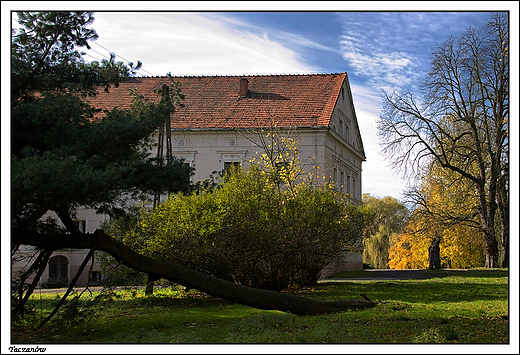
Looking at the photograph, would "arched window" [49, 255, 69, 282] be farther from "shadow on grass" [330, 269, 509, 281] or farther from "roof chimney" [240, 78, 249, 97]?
"shadow on grass" [330, 269, 509, 281]

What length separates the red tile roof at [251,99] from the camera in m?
32.6

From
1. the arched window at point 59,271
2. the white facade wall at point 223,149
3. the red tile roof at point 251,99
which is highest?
the red tile roof at point 251,99

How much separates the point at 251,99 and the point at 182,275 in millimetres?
23636

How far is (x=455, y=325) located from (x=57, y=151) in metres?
7.89

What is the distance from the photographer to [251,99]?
113 feet

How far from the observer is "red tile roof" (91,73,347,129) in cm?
3256

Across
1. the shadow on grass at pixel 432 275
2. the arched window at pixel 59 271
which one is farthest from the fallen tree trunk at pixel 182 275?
the arched window at pixel 59 271

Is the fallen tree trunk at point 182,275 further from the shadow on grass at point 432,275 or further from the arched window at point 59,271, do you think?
the arched window at point 59,271

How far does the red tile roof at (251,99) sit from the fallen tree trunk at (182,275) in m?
18.8

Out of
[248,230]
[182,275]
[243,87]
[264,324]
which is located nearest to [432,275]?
[248,230]

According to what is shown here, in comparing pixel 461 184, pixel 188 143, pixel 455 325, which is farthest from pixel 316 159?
pixel 455 325

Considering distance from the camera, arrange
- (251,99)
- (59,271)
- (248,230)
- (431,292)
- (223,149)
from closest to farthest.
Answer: (248,230) → (431,292) → (59,271) → (223,149) → (251,99)

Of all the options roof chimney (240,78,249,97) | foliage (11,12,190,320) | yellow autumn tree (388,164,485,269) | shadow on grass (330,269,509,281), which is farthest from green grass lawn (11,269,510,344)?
roof chimney (240,78,249,97)

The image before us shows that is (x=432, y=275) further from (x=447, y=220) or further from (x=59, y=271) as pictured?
(x=59, y=271)
